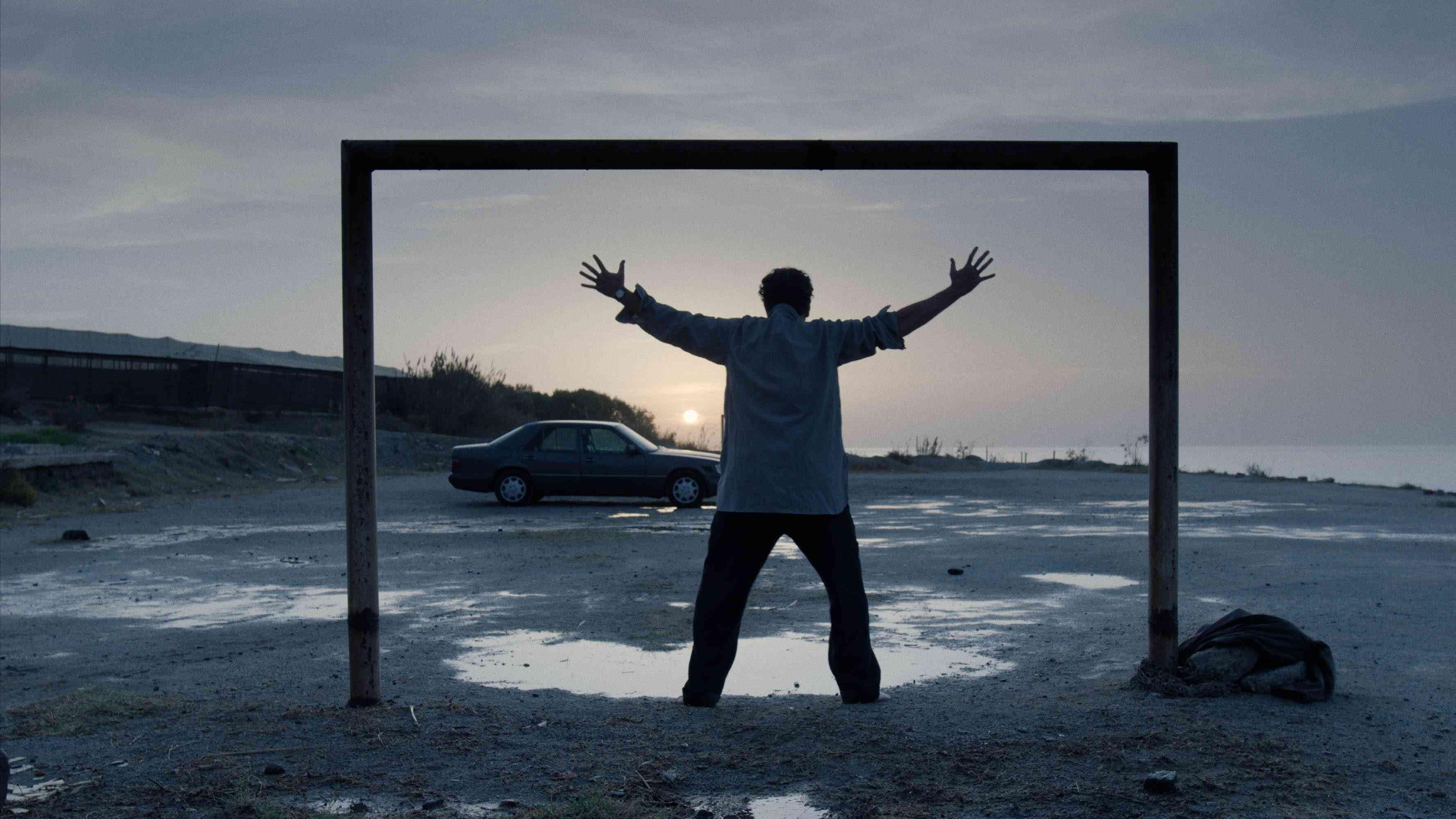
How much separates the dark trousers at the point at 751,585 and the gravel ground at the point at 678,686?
0.20 m

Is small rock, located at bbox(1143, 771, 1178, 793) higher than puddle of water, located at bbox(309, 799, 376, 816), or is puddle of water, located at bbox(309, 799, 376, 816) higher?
small rock, located at bbox(1143, 771, 1178, 793)

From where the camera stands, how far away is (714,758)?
4.68m

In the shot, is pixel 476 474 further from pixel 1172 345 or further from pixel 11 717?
pixel 1172 345

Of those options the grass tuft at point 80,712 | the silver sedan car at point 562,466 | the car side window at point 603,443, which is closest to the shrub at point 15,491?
the silver sedan car at point 562,466

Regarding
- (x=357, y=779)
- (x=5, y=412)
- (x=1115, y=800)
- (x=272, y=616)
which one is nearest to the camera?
(x=1115, y=800)

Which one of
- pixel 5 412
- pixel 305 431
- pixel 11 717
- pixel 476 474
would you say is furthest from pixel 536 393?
pixel 11 717

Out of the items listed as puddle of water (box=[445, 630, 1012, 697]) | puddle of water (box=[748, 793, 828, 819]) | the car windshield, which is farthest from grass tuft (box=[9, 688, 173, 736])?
the car windshield

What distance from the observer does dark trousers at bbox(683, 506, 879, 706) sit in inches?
203

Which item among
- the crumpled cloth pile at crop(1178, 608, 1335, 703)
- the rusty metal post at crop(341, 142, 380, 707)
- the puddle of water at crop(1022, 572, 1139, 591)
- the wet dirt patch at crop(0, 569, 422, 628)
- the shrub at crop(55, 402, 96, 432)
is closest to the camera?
the crumpled cloth pile at crop(1178, 608, 1335, 703)

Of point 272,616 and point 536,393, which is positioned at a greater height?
point 536,393

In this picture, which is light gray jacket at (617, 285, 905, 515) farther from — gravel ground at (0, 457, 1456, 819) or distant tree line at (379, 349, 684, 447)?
distant tree line at (379, 349, 684, 447)

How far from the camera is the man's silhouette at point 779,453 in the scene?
5.12 metres

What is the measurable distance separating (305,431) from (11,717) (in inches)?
1349

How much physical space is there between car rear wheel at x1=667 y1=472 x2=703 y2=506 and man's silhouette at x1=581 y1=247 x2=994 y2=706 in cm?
1518
